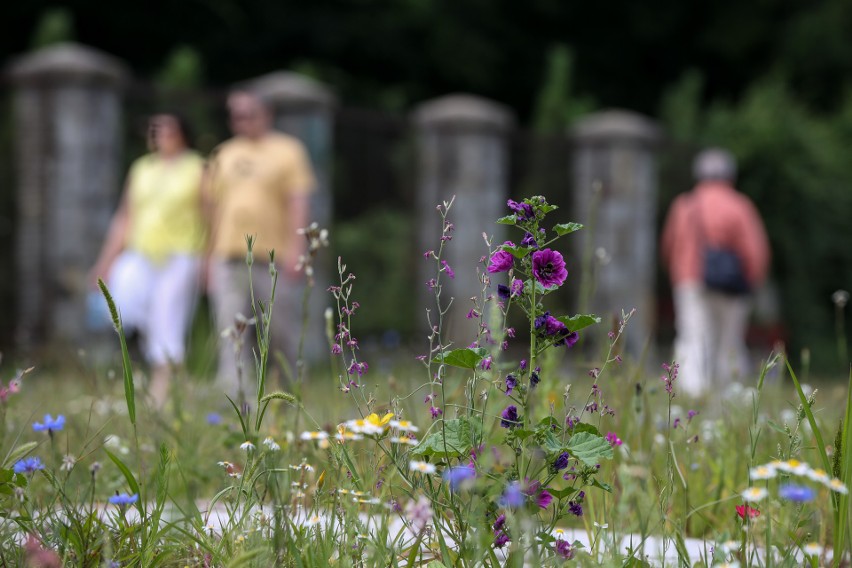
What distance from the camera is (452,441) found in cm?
207

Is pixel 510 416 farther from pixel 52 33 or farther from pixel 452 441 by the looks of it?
pixel 52 33

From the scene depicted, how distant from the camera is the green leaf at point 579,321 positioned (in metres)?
2.02

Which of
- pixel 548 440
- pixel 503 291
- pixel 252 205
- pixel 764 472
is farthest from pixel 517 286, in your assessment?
pixel 252 205

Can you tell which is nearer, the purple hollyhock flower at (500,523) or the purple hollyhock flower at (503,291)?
the purple hollyhock flower at (500,523)

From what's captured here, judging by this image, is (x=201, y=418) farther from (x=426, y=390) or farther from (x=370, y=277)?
(x=370, y=277)

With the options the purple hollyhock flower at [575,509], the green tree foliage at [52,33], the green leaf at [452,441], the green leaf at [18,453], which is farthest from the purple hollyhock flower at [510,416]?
the green tree foliage at [52,33]

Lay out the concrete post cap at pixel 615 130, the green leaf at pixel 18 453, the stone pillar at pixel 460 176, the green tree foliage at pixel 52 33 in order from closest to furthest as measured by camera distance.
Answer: the green leaf at pixel 18 453 < the green tree foliage at pixel 52 33 < the stone pillar at pixel 460 176 < the concrete post cap at pixel 615 130

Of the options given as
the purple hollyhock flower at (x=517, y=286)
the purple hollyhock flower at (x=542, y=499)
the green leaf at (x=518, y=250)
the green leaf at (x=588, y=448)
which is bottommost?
the purple hollyhock flower at (x=542, y=499)

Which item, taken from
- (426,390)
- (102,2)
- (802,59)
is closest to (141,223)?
(426,390)

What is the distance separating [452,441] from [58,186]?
812 centimetres

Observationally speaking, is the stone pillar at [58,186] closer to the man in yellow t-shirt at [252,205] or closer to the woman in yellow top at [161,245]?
the woman in yellow top at [161,245]

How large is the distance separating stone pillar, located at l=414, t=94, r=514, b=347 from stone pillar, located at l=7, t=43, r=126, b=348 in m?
3.32

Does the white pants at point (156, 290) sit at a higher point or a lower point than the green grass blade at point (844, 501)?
lower

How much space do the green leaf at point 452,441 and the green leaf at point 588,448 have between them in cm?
16
